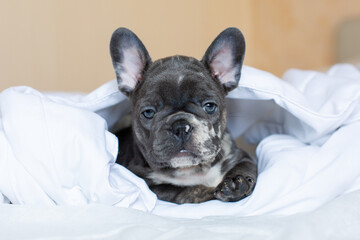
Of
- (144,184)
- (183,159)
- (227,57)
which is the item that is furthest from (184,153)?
(227,57)

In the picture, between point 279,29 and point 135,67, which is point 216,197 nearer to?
point 135,67

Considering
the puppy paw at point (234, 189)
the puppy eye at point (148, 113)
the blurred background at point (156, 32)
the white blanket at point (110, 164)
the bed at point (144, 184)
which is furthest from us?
the blurred background at point (156, 32)

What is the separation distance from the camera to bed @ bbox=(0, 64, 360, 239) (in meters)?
1.28

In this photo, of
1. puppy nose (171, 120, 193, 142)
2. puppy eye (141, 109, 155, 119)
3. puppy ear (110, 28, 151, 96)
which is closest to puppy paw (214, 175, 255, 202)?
puppy nose (171, 120, 193, 142)

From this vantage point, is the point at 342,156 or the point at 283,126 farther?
the point at 283,126

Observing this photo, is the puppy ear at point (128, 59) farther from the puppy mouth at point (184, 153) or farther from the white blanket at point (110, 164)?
the puppy mouth at point (184, 153)

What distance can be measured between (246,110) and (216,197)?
2.38 ft

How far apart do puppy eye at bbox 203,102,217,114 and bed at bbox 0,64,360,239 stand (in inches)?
7.9

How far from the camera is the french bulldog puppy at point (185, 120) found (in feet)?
5.56

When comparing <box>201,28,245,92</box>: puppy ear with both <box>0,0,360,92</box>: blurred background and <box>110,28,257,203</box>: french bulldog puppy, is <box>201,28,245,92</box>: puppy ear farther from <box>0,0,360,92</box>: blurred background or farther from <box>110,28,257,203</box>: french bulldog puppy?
<box>0,0,360,92</box>: blurred background

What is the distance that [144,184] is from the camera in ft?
5.52

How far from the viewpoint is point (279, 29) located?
15.6ft

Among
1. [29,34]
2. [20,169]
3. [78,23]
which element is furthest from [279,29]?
[20,169]

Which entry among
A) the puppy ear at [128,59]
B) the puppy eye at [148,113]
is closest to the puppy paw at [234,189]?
the puppy eye at [148,113]
